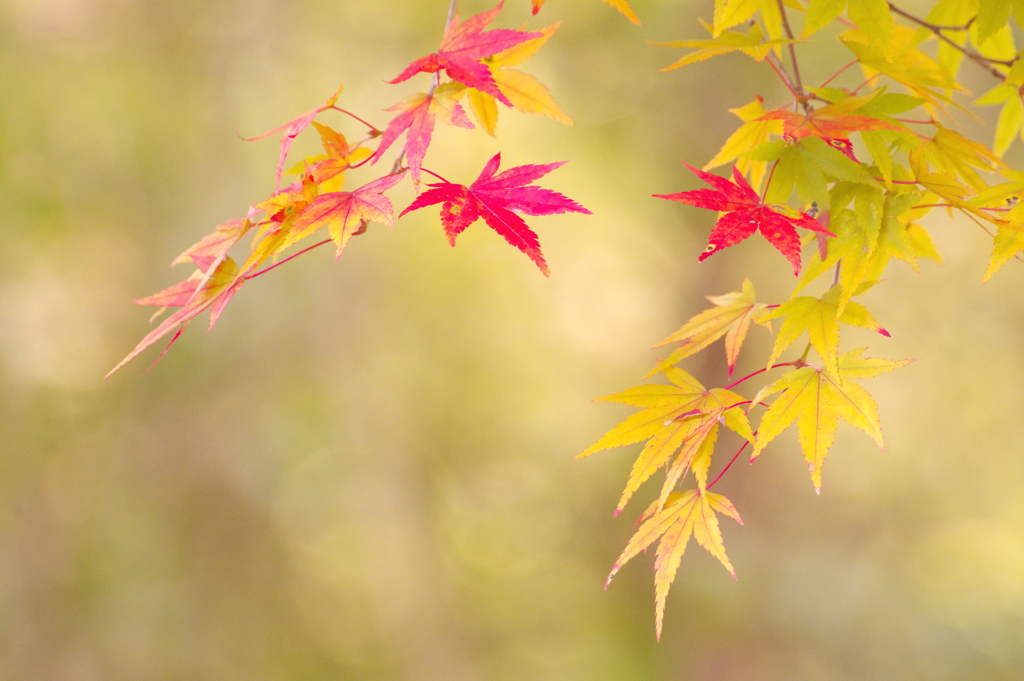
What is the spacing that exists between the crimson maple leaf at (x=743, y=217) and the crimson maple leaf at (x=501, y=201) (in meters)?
0.13

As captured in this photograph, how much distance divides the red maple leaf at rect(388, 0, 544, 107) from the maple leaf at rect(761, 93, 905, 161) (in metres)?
0.25

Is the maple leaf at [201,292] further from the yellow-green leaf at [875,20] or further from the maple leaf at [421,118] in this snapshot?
the yellow-green leaf at [875,20]

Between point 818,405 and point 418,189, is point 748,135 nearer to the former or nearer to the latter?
point 818,405

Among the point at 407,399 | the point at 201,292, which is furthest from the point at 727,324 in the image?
the point at 407,399

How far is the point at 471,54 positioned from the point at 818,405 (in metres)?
0.46

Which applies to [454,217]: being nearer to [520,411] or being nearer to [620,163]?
[620,163]

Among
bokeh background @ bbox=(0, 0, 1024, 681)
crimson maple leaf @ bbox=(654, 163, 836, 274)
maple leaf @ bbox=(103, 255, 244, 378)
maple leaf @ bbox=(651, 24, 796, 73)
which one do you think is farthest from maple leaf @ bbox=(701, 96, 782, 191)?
bokeh background @ bbox=(0, 0, 1024, 681)

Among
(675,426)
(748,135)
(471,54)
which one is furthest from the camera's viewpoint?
(748,135)

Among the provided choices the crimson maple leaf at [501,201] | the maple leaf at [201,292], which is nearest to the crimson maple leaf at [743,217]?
the crimson maple leaf at [501,201]

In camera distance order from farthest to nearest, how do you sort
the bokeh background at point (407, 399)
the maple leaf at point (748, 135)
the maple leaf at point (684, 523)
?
1. the bokeh background at point (407, 399)
2. the maple leaf at point (748, 135)
3. the maple leaf at point (684, 523)

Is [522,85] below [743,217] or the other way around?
the other way around

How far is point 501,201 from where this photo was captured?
0.57 meters

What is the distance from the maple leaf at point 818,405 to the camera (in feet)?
1.99

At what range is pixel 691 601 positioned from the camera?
10.4ft
